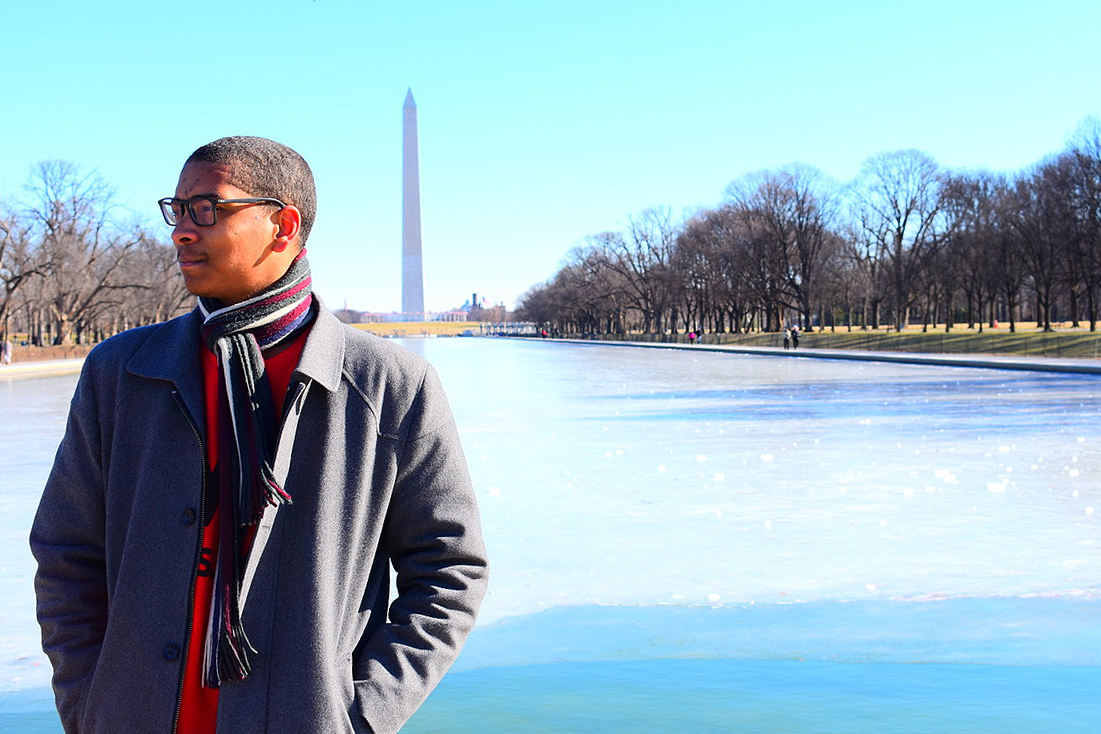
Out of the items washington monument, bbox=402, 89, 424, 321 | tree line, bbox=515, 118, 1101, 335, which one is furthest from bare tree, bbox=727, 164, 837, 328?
washington monument, bbox=402, 89, 424, 321

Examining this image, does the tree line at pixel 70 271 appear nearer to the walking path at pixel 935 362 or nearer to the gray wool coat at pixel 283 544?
the walking path at pixel 935 362

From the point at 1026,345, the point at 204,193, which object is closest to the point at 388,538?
the point at 204,193

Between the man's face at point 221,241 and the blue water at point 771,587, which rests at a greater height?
the man's face at point 221,241

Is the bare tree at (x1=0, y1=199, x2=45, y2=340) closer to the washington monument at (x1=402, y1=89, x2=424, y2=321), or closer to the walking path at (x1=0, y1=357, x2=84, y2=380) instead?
the walking path at (x1=0, y1=357, x2=84, y2=380)

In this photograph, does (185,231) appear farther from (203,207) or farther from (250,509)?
(250,509)

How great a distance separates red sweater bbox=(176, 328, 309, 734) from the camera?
6.38 feet

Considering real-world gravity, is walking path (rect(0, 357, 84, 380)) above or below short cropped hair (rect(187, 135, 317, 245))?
below

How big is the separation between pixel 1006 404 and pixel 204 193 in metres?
18.4

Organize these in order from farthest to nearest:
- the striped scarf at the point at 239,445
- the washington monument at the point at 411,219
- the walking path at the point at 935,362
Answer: the washington monument at the point at 411,219 < the walking path at the point at 935,362 < the striped scarf at the point at 239,445

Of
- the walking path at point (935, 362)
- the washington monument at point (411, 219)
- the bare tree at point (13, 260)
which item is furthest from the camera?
the washington monument at point (411, 219)

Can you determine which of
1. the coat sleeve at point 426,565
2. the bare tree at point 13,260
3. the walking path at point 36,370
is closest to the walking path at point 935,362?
the walking path at point 36,370

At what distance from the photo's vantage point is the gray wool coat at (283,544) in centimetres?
195

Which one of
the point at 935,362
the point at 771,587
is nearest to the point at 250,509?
the point at 771,587

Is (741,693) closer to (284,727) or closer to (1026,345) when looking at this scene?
(284,727)
